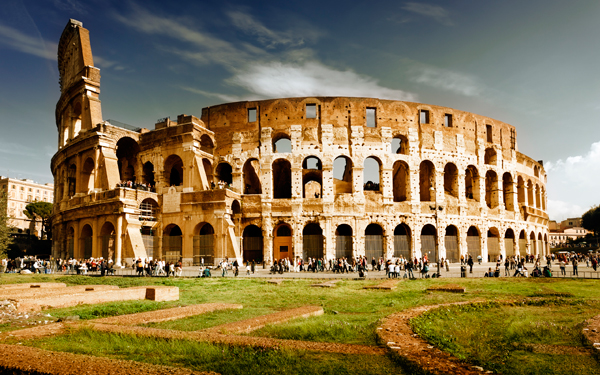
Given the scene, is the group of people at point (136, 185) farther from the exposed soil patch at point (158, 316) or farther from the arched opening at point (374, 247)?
the exposed soil patch at point (158, 316)

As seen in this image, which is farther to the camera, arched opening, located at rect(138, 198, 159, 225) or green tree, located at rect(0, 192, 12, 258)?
arched opening, located at rect(138, 198, 159, 225)

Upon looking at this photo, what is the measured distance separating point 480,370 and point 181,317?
600 cm

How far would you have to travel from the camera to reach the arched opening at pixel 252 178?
34344 mm

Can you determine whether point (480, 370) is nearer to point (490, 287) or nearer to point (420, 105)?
point (490, 287)

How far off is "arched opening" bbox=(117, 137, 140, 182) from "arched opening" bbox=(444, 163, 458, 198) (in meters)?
25.2

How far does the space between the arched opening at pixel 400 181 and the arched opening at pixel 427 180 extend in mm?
1668

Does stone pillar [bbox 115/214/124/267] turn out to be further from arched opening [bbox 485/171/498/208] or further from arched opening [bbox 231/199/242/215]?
arched opening [bbox 485/171/498/208]

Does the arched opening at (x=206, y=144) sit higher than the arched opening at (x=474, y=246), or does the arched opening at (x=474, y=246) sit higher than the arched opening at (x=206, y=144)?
the arched opening at (x=206, y=144)

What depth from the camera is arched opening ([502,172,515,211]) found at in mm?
38375

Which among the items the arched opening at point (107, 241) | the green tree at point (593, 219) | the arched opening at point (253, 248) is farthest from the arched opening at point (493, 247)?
the green tree at point (593, 219)

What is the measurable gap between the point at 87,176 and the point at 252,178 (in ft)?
40.2

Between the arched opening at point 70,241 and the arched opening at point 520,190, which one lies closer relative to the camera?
the arched opening at point 70,241

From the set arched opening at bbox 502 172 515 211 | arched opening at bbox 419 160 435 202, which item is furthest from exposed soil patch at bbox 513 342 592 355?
arched opening at bbox 502 172 515 211

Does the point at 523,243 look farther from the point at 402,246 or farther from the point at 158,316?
the point at 158,316
